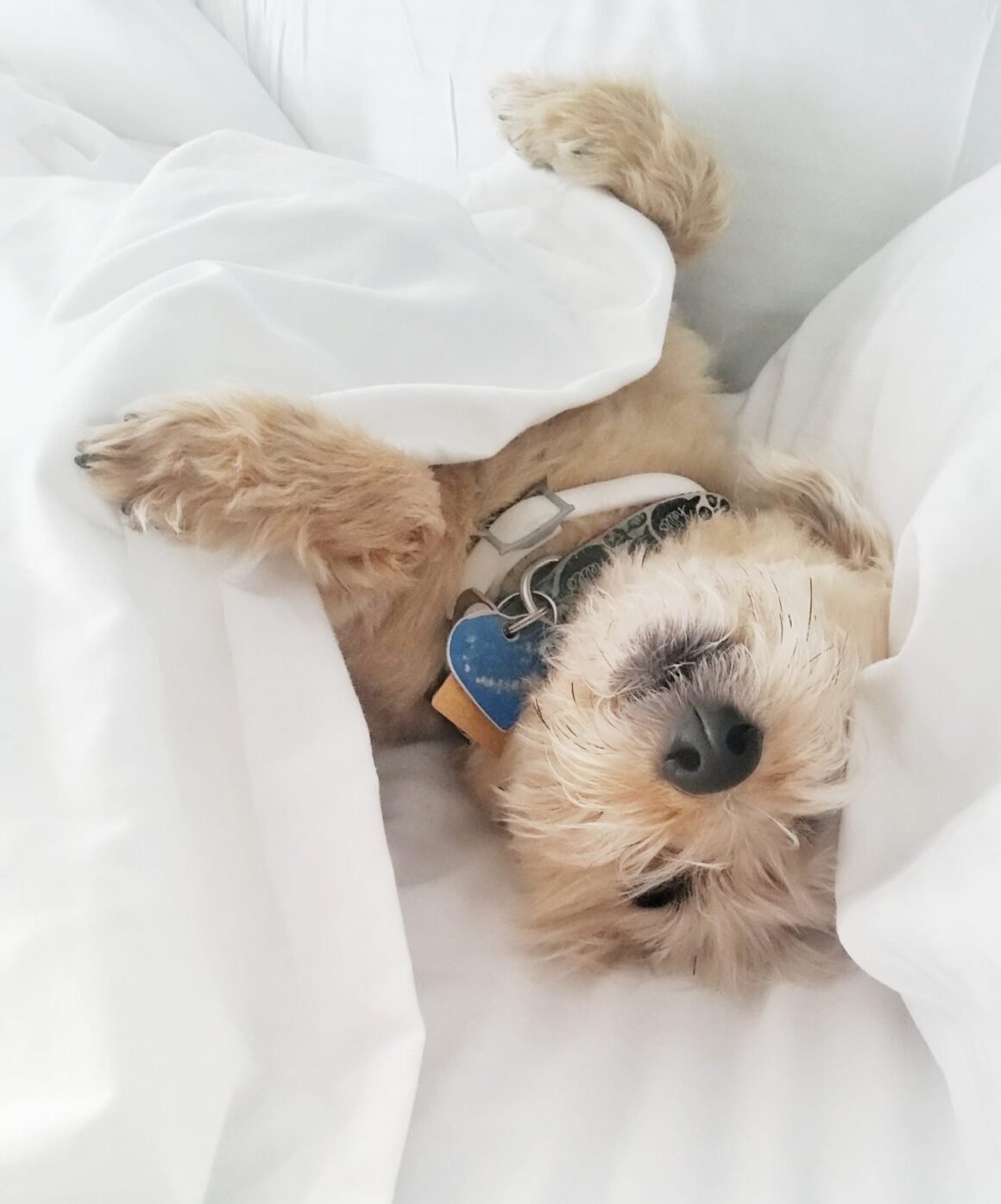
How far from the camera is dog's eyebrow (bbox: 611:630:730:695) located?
988 mm

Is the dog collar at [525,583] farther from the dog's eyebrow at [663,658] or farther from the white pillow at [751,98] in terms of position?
the white pillow at [751,98]

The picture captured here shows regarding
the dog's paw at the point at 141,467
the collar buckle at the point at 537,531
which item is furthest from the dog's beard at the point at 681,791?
the dog's paw at the point at 141,467

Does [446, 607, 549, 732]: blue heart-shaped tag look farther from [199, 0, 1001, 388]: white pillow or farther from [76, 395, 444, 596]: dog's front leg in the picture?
[199, 0, 1001, 388]: white pillow

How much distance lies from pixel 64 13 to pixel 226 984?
1936 millimetres

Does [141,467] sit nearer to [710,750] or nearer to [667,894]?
[710,750]

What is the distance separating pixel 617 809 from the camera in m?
0.95

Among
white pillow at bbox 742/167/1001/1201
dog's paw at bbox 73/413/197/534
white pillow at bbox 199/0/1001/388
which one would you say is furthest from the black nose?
white pillow at bbox 199/0/1001/388

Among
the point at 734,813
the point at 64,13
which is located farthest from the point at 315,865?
the point at 64,13

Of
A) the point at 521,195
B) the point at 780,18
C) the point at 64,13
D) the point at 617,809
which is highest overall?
the point at 780,18

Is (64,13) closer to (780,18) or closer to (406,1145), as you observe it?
(780,18)

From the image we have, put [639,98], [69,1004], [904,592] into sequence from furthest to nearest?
[639,98] < [904,592] < [69,1004]

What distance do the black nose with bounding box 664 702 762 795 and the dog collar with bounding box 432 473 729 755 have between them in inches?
9.2

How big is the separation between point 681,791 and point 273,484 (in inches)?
19.3

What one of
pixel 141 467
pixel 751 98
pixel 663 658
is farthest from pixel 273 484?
pixel 751 98
